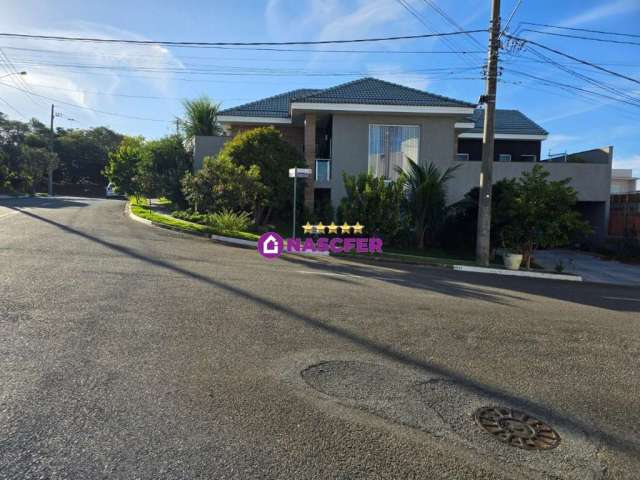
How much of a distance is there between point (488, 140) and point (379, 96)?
6.50 metres

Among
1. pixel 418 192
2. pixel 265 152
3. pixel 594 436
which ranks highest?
pixel 265 152

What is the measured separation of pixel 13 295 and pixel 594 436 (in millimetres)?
7062

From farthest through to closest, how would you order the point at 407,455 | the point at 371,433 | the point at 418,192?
the point at 418,192 → the point at 371,433 → the point at 407,455

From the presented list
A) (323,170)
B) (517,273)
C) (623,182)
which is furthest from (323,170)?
(623,182)

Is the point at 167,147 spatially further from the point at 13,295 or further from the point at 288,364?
the point at 288,364

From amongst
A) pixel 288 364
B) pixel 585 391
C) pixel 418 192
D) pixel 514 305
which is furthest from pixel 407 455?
pixel 418 192

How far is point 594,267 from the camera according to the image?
14.9m

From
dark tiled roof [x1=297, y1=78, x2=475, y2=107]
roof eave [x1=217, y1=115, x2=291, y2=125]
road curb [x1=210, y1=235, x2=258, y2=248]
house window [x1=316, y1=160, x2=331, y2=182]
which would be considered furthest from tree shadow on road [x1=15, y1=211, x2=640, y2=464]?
roof eave [x1=217, y1=115, x2=291, y2=125]

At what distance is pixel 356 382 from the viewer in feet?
12.3

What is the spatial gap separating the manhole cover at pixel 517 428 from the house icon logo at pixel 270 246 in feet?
29.2

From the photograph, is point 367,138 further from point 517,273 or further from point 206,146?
point 517,273

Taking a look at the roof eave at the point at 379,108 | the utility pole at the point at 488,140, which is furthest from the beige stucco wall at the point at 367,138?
the utility pole at the point at 488,140

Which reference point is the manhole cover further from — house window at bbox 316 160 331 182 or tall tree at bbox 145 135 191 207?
tall tree at bbox 145 135 191 207

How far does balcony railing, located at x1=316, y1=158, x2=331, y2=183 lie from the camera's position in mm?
18438
